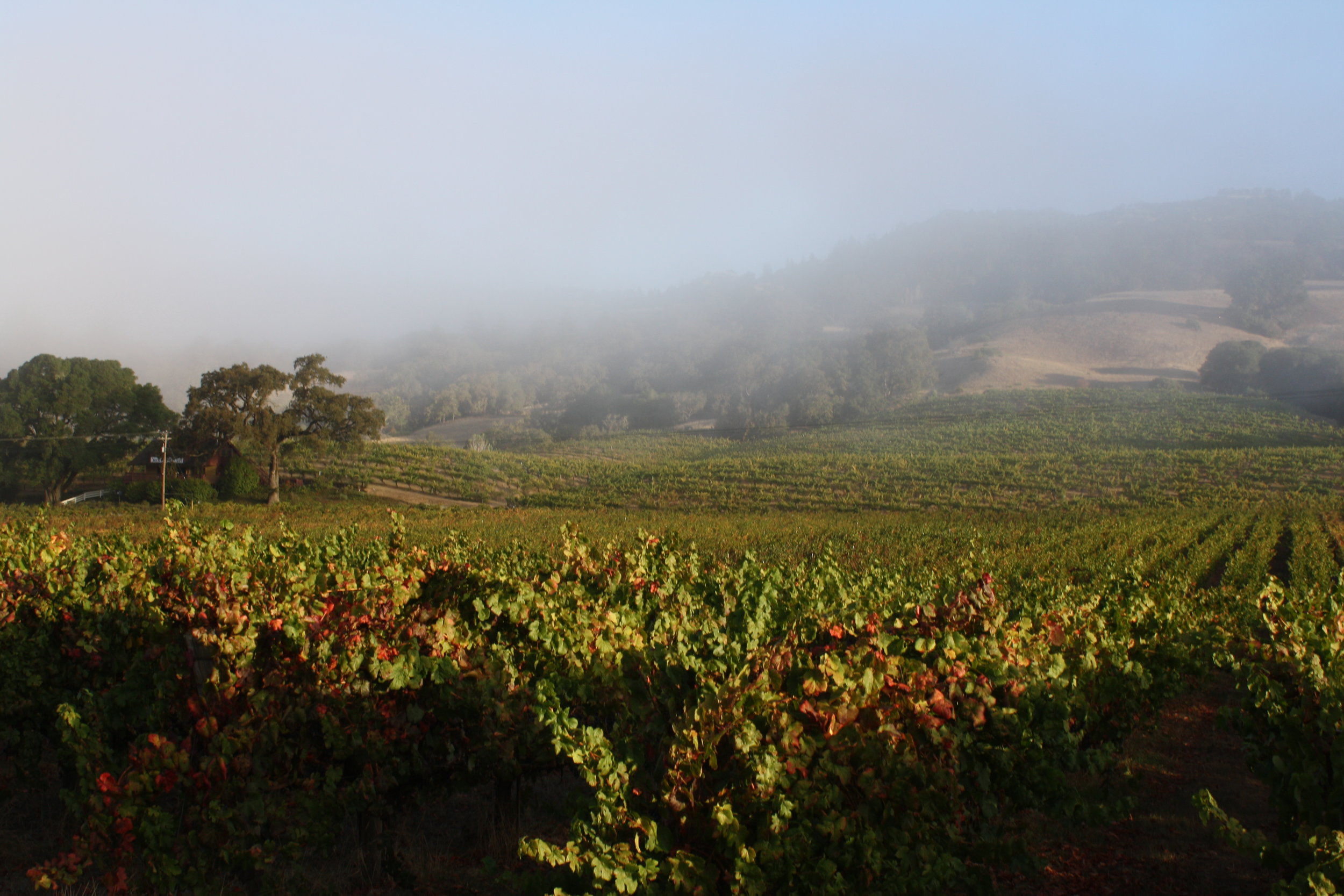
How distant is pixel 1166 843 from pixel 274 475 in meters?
50.6

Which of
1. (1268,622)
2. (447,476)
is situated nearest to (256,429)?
(447,476)

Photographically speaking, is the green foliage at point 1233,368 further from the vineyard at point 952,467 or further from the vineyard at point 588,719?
the vineyard at point 588,719

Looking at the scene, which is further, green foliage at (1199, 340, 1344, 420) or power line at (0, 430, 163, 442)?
green foliage at (1199, 340, 1344, 420)

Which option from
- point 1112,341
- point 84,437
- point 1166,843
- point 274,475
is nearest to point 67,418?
point 84,437

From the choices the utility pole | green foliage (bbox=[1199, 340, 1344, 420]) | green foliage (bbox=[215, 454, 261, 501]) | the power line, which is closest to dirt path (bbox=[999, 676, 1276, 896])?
the utility pole

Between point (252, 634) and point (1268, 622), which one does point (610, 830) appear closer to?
point (252, 634)

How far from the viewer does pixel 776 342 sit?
157 metres

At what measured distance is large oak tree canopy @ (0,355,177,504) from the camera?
155 feet

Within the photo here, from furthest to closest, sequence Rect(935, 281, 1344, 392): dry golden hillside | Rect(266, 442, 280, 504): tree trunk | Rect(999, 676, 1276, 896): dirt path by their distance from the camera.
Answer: Rect(935, 281, 1344, 392): dry golden hillside, Rect(266, 442, 280, 504): tree trunk, Rect(999, 676, 1276, 896): dirt path

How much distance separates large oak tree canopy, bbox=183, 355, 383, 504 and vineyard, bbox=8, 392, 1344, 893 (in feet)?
138

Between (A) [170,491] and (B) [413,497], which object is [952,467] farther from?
(A) [170,491]

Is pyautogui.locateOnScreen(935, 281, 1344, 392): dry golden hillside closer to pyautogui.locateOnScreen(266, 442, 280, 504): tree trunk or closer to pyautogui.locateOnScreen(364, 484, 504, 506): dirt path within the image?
pyautogui.locateOnScreen(364, 484, 504, 506): dirt path

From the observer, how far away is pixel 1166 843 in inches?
232

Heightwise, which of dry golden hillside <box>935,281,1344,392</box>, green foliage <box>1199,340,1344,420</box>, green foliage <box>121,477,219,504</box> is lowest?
green foliage <box>121,477,219,504</box>
